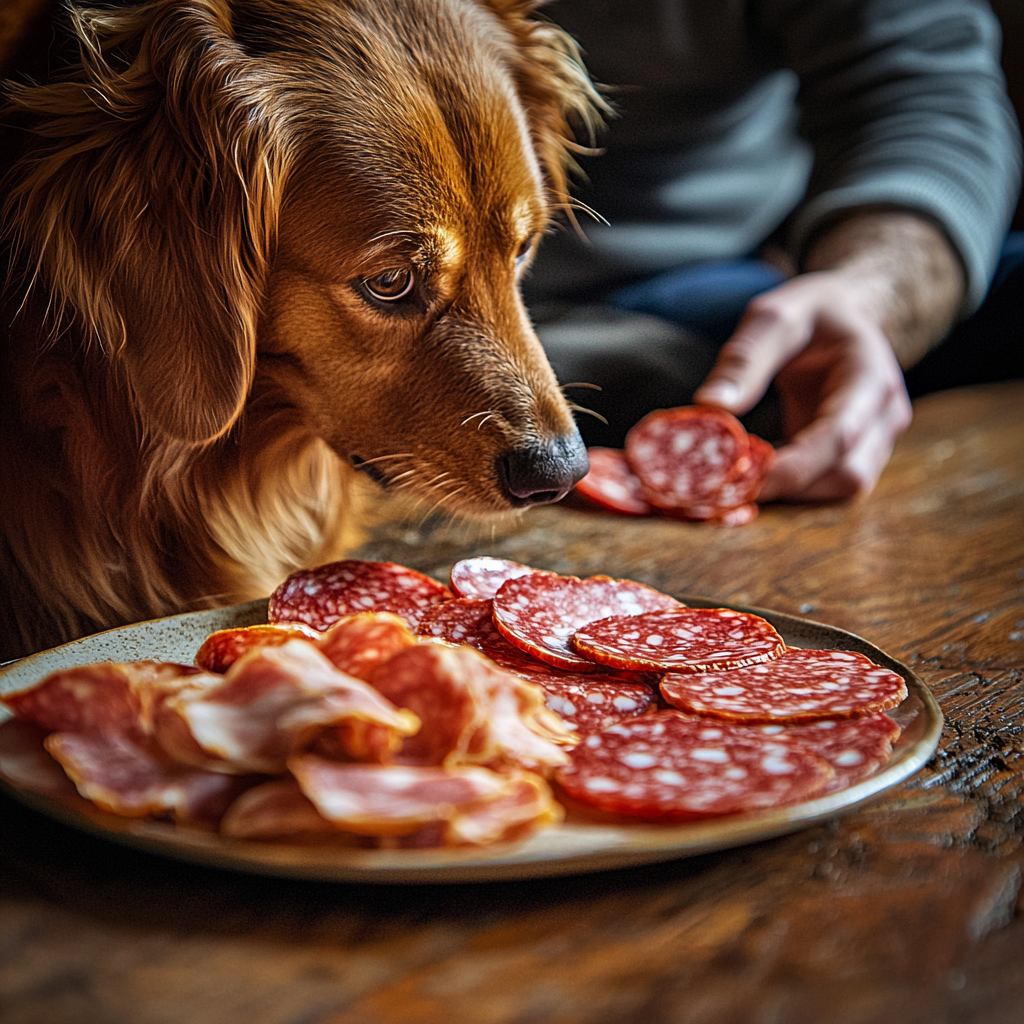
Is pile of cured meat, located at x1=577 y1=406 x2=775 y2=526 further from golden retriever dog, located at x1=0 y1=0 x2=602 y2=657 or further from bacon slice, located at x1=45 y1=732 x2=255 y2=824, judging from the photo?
bacon slice, located at x1=45 y1=732 x2=255 y2=824

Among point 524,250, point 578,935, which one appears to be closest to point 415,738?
point 578,935

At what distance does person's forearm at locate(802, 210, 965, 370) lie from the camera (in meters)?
2.12

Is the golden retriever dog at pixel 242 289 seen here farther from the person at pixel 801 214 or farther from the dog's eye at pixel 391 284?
the person at pixel 801 214

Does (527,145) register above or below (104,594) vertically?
above

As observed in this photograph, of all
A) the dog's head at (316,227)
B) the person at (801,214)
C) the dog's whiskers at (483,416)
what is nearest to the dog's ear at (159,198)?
the dog's head at (316,227)

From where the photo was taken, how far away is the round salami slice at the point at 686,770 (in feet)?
2.07

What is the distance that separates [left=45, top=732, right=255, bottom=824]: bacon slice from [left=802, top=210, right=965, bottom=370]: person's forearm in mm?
1835

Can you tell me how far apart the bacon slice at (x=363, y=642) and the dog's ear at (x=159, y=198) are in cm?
39

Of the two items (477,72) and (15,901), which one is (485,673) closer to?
(15,901)

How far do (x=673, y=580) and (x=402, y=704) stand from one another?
0.81 m

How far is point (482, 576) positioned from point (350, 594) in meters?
0.15

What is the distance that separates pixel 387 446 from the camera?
119 cm

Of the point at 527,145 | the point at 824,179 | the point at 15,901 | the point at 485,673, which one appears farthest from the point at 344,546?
the point at 824,179

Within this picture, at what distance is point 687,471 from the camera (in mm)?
1774
